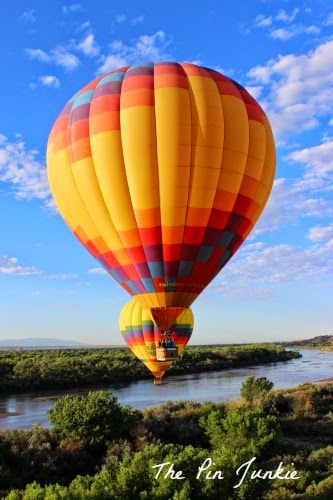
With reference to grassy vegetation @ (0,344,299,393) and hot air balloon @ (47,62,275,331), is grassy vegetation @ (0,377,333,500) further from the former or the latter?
grassy vegetation @ (0,344,299,393)

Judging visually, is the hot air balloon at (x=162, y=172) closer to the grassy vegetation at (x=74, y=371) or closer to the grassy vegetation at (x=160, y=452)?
the grassy vegetation at (x=160, y=452)

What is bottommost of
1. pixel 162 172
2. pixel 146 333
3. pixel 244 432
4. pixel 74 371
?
pixel 244 432

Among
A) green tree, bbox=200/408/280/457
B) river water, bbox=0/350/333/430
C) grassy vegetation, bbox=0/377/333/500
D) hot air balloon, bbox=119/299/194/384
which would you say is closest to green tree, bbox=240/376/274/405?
grassy vegetation, bbox=0/377/333/500

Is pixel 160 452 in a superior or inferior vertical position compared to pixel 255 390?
superior

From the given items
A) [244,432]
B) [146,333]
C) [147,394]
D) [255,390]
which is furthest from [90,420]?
[147,394]

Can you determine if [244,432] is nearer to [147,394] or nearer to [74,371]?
[147,394]

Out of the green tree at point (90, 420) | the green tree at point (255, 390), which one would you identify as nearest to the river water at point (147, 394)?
the green tree at point (255, 390)

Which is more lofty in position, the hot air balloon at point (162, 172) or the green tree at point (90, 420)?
the hot air balloon at point (162, 172)
